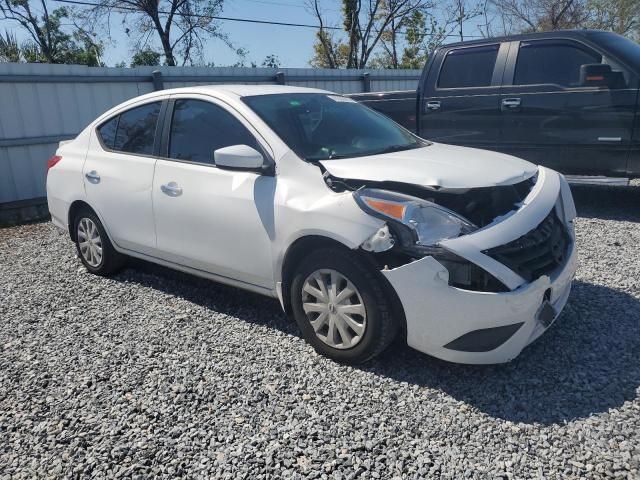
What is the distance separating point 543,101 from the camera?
246 inches

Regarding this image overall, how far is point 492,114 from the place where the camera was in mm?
6613

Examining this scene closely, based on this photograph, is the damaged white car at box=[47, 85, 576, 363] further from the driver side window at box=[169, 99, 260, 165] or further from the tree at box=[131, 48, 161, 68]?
the tree at box=[131, 48, 161, 68]

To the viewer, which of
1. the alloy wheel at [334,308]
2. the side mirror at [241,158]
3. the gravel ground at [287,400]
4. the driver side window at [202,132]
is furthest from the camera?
the driver side window at [202,132]

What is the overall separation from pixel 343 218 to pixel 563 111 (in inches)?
167

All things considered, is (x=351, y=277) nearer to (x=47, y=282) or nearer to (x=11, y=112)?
(x=47, y=282)

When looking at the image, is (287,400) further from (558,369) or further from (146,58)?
(146,58)

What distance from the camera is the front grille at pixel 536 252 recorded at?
2.80 m

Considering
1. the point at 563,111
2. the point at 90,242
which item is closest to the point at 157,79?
the point at 90,242

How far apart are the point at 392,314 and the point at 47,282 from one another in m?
3.70

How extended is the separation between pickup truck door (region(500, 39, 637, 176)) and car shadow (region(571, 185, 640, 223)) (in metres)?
0.56

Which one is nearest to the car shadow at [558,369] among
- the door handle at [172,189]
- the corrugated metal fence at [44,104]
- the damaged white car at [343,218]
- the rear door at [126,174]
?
the damaged white car at [343,218]

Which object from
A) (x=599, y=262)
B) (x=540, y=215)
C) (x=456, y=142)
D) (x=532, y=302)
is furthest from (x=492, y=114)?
(x=532, y=302)

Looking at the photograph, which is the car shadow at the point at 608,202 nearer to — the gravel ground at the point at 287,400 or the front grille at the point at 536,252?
the gravel ground at the point at 287,400

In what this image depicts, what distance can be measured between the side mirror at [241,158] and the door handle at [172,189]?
0.65 meters
